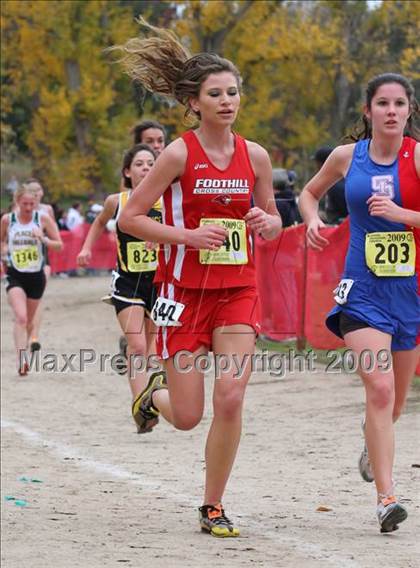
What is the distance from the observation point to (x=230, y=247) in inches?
263

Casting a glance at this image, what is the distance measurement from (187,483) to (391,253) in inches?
115

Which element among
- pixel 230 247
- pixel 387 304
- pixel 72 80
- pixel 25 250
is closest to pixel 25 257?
pixel 25 250

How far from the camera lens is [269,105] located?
95.3ft

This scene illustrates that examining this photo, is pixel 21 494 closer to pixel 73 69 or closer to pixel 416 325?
pixel 416 325

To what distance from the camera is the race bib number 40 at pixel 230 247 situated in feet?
21.8

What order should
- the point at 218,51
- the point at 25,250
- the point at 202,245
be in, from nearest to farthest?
the point at 202,245 → the point at 25,250 → the point at 218,51

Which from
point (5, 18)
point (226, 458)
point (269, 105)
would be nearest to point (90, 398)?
point (226, 458)

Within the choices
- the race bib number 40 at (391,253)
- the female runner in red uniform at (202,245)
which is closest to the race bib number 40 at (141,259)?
the female runner in red uniform at (202,245)

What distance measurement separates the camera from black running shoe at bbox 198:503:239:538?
275 inches

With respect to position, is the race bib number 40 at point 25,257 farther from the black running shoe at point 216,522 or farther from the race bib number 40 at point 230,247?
the race bib number 40 at point 230,247

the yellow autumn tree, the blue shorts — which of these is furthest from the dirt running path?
the yellow autumn tree

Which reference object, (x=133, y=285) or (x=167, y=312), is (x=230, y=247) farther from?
(x=133, y=285)

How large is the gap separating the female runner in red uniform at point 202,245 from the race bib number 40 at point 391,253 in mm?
477

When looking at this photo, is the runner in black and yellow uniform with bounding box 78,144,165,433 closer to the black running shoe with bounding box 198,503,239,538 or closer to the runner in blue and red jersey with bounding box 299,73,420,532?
the black running shoe with bounding box 198,503,239,538
